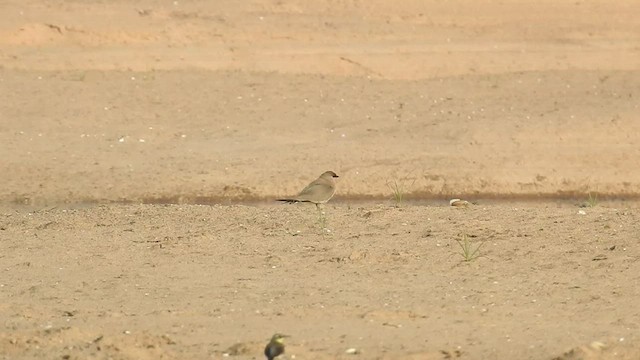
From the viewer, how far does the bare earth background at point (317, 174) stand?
8172 millimetres

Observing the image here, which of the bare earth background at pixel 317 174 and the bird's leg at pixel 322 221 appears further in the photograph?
the bird's leg at pixel 322 221

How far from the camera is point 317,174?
1277 centimetres

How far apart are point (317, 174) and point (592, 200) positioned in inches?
83.0

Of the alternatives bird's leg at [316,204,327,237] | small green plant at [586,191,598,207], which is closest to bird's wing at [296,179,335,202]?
bird's leg at [316,204,327,237]

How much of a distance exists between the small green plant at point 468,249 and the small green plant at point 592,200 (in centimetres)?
191

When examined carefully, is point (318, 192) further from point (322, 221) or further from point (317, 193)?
point (322, 221)

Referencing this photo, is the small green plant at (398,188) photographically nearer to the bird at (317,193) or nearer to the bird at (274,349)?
the bird at (317,193)

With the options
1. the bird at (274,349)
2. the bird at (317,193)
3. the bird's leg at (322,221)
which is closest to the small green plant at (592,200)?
the bird at (317,193)

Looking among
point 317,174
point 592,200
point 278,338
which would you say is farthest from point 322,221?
point 278,338

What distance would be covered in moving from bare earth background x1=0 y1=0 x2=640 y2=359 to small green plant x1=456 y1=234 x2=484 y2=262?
0.06m

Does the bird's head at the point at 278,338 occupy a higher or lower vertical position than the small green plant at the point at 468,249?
lower

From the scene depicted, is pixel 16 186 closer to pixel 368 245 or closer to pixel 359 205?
pixel 359 205

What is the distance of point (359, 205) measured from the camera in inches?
477

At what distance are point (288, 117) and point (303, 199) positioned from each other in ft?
11.2
